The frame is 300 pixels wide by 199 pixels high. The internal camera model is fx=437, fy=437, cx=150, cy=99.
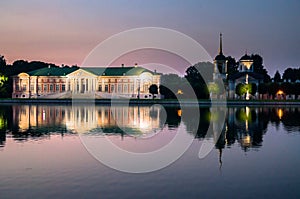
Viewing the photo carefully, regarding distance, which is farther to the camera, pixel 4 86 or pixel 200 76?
pixel 200 76

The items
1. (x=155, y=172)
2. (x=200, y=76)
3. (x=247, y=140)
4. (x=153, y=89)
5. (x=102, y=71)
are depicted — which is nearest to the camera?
(x=155, y=172)

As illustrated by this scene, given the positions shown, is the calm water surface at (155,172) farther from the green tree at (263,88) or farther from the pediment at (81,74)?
the pediment at (81,74)

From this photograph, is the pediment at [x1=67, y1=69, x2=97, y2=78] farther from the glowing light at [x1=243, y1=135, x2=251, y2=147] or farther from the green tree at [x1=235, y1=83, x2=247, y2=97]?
the glowing light at [x1=243, y1=135, x2=251, y2=147]

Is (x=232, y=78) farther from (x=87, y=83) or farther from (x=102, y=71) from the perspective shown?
(x=87, y=83)

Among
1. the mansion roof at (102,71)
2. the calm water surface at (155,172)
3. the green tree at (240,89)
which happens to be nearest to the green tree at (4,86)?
the mansion roof at (102,71)

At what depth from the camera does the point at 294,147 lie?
1809 centimetres

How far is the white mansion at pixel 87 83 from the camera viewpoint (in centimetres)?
7912

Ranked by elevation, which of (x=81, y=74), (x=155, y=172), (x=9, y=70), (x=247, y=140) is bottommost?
(x=155, y=172)

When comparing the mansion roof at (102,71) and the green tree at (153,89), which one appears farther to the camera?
the mansion roof at (102,71)

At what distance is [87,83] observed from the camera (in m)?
81.4

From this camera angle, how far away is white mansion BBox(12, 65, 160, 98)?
7912cm

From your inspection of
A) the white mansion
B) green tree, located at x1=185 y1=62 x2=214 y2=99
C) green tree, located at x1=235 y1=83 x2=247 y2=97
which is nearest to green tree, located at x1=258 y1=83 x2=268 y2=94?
green tree, located at x1=235 y1=83 x2=247 y2=97

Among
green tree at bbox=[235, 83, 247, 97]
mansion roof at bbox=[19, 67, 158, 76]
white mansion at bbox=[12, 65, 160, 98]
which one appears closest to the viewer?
green tree at bbox=[235, 83, 247, 97]

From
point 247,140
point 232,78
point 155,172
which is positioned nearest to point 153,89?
point 232,78
